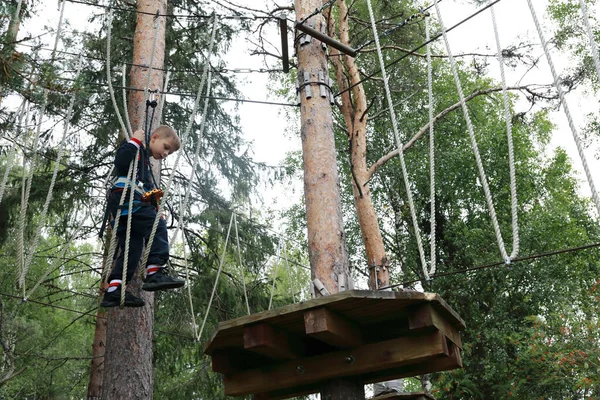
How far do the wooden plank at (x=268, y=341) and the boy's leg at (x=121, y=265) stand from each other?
0.78 metres

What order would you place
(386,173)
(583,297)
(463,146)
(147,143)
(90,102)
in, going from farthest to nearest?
(386,173) < (463,146) < (583,297) < (90,102) < (147,143)

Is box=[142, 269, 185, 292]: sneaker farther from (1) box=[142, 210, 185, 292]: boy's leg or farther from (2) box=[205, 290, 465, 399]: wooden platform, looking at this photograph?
(2) box=[205, 290, 465, 399]: wooden platform

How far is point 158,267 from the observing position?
292 centimetres

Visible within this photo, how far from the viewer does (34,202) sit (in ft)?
21.3

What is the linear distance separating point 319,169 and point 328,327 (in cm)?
140

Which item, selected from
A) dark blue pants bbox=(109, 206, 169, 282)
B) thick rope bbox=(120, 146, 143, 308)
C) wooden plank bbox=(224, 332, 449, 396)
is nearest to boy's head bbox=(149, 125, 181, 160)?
thick rope bbox=(120, 146, 143, 308)

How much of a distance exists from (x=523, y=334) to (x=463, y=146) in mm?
3499

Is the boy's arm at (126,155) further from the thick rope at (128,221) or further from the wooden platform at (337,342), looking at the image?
the wooden platform at (337,342)

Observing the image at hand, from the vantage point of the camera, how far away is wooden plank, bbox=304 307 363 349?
214 cm

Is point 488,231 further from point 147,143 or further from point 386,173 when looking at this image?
point 147,143

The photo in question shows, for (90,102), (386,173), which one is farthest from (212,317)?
(386,173)

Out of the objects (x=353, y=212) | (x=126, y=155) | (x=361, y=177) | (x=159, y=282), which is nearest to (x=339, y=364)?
(x=159, y=282)

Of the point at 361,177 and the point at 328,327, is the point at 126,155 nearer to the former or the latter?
the point at 328,327

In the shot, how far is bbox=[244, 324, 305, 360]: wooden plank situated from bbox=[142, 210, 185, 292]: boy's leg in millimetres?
589
